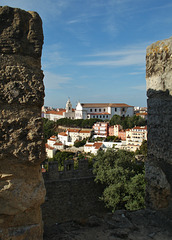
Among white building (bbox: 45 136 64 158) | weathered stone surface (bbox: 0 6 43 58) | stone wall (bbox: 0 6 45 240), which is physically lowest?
white building (bbox: 45 136 64 158)

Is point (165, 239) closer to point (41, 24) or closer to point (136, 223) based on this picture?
point (136, 223)

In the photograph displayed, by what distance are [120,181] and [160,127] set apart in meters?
5.15

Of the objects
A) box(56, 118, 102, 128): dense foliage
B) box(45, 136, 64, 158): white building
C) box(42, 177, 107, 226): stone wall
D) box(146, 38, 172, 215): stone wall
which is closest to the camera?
box(146, 38, 172, 215): stone wall

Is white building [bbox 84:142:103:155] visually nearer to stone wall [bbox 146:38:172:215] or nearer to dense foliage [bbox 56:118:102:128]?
dense foliage [bbox 56:118:102:128]

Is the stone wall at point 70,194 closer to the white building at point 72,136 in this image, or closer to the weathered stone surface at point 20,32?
the weathered stone surface at point 20,32

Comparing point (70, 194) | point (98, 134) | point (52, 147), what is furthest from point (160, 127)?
point (98, 134)

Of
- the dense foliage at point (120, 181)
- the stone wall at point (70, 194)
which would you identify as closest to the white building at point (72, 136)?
the dense foliage at point (120, 181)

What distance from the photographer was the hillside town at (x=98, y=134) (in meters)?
37.0

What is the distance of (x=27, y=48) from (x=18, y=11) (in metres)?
0.28

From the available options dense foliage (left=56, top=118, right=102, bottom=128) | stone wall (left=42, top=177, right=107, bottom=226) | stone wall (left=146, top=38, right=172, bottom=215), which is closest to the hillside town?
dense foliage (left=56, top=118, right=102, bottom=128)

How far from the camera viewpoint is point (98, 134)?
48.8 m

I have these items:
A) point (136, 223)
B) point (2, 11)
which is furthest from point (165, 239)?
point (2, 11)

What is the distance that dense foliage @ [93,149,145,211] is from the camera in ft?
24.5

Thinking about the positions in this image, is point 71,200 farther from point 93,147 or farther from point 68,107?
point 68,107
